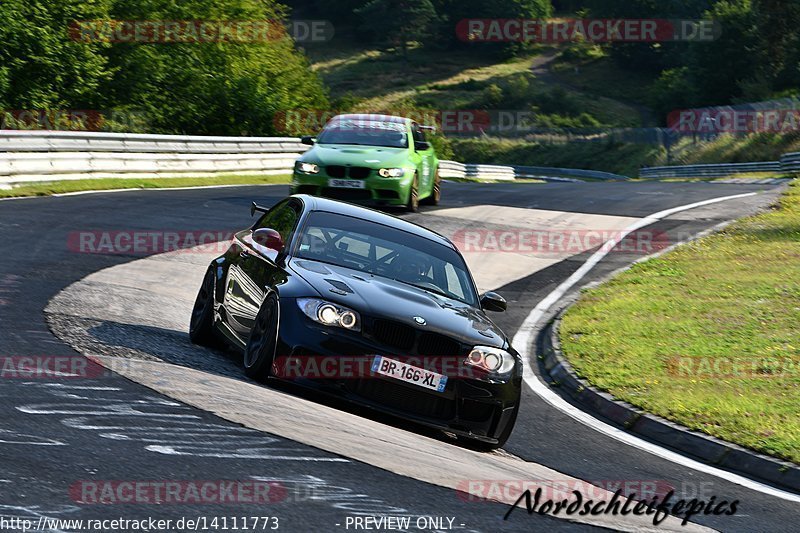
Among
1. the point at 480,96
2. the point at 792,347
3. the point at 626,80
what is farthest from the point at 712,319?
the point at 626,80

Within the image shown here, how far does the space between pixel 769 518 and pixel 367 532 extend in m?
3.02

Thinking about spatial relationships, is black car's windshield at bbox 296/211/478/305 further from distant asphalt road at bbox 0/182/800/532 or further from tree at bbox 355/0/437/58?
tree at bbox 355/0/437/58

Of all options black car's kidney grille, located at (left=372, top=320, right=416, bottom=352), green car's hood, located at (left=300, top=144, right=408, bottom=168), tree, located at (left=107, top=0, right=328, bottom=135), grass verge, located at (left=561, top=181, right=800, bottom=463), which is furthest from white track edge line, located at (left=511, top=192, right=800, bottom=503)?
tree, located at (left=107, top=0, right=328, bottom=135)

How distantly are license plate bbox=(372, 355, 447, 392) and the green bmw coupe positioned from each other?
37.8ft

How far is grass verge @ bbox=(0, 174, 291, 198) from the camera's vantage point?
20295mm

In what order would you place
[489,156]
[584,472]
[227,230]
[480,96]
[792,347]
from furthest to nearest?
[480,96]
[489,156]
[227,230]
[792,347]
[584,472]

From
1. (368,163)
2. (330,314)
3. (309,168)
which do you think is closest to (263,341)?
(330,314)

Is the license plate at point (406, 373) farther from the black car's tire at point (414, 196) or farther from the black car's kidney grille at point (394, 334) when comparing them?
the black car's tire at point (414, 196)

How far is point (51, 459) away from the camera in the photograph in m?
5.45

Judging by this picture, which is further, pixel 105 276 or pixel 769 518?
pixel 105 276

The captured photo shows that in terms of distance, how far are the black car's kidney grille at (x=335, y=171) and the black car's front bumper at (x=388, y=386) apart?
11275 mm

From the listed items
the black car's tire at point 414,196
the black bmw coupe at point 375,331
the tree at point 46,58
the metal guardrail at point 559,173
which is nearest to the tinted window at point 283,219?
Answer: the black bmw coupe at point 375,331

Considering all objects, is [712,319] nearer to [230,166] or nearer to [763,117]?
[230,166]

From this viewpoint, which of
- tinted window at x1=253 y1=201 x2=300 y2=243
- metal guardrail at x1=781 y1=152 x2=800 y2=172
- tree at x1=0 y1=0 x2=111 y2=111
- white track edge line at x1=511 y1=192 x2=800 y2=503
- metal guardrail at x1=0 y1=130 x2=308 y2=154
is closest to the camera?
white track edge line at x1=511 y1=192 x2=800 y2=503
